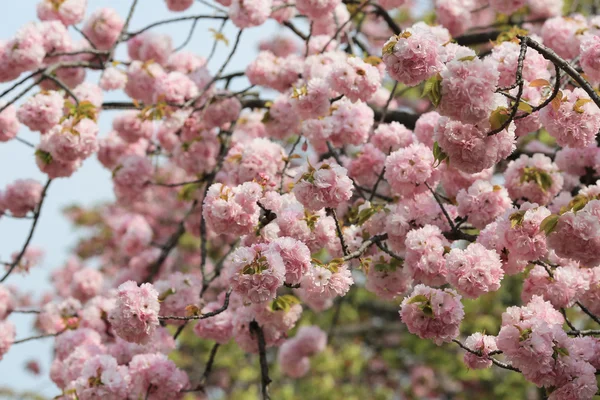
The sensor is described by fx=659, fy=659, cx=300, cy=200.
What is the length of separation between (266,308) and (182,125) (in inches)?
45.2

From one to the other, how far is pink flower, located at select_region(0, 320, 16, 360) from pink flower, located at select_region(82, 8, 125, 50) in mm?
1665

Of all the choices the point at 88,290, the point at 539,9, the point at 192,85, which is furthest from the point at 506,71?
the point at 88,290

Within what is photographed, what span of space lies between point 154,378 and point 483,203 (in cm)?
145

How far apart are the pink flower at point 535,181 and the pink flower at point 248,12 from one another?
1406mm

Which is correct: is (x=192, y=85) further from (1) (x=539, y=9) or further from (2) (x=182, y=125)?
(1) (x=539, y=9)

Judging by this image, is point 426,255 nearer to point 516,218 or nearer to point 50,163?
point 516,218

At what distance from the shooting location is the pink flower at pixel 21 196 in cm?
371

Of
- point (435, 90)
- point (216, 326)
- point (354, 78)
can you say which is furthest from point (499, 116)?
point (216, 326)

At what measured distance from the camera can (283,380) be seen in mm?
7406

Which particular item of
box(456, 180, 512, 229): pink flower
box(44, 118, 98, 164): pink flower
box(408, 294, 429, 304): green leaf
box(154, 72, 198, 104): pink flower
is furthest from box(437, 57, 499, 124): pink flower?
box(154, 72, 198, 104): pink flower

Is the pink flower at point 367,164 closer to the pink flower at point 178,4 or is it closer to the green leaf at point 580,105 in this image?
the green leaf at point 580,105

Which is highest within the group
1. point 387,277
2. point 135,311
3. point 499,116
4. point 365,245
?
point 499,116

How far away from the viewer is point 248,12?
3.14 m

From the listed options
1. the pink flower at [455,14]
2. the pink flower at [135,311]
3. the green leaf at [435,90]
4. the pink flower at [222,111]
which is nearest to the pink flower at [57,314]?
the pink flower at [222,111]
